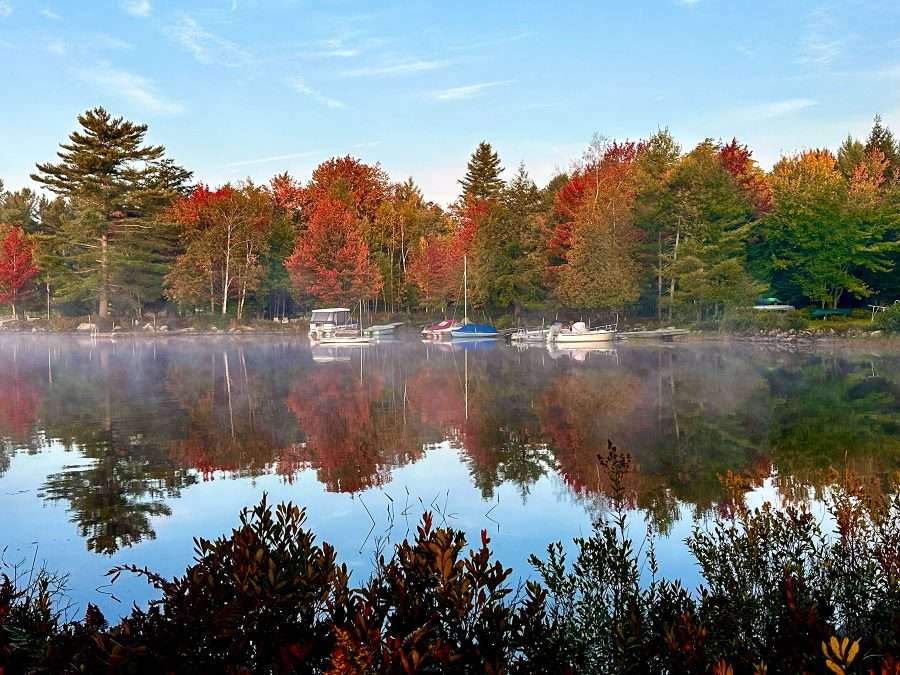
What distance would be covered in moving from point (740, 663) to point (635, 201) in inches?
2093

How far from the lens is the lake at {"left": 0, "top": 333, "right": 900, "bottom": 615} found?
9.38 metres

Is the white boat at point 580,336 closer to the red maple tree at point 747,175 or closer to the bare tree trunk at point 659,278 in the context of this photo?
the bare tree trunk at point 659,278

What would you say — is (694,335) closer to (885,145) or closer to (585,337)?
(585,337)

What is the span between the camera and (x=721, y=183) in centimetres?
5034

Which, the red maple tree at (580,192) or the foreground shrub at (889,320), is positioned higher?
the red maple tree at (580,192)

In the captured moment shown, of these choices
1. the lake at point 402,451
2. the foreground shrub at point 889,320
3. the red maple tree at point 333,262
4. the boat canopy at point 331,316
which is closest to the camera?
the lake at point 402,451

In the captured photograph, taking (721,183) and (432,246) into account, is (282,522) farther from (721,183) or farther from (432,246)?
(432,246)

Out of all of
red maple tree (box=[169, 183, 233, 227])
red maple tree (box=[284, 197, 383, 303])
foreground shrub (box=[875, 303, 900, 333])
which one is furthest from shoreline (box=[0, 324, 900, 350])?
red maple tree (box=[169, 183, 233, 227])

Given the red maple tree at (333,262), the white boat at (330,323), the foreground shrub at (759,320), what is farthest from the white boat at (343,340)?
the foreground shrub at (759,320)

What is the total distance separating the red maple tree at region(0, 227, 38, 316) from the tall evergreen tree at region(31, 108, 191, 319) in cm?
861

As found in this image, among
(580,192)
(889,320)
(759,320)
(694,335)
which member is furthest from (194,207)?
(889,320)

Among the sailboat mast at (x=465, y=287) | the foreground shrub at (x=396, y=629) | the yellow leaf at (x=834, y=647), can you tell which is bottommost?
the foreground shrub at (x=396, y=629)

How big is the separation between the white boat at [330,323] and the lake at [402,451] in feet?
85.4

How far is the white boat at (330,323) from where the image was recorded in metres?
56.6
